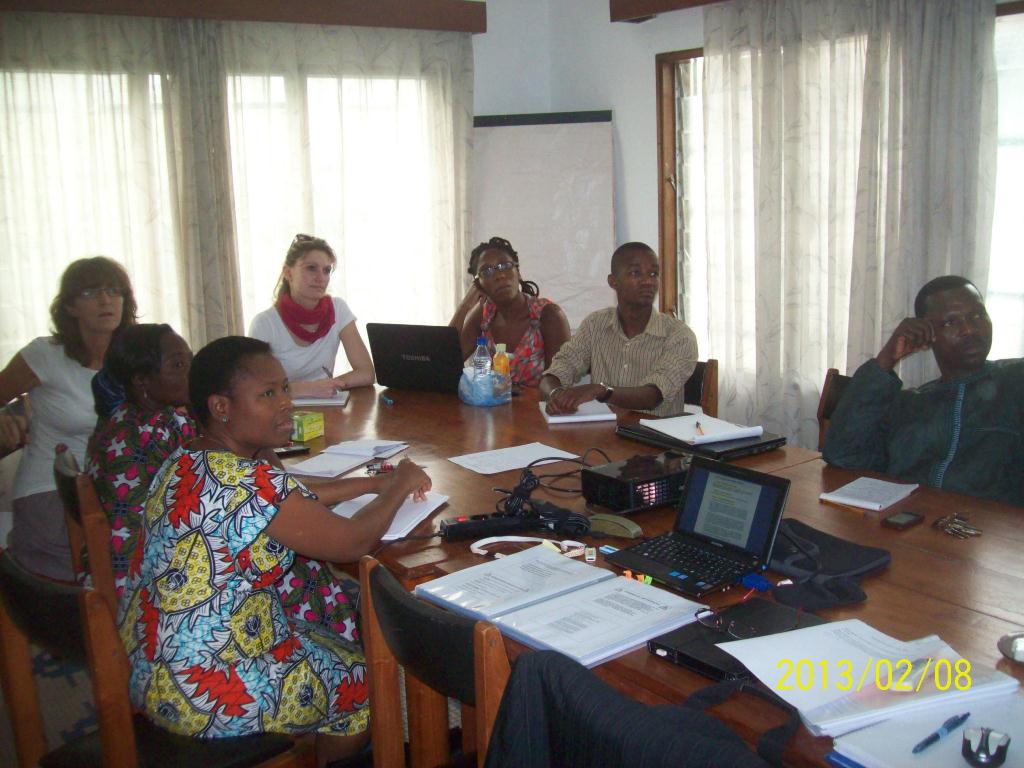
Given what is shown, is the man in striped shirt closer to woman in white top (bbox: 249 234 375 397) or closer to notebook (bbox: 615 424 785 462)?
notebook (bbox: 615 424 785 462)

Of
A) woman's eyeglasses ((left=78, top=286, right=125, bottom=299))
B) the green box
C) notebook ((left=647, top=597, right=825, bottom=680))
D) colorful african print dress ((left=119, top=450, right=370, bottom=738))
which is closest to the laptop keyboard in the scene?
notebook ((left=647, top=597, right=825, bottom=680))

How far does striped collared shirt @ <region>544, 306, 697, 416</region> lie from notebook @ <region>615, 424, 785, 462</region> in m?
0.68

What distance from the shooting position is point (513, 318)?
13.4ft

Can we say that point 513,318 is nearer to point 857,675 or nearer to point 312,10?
point 312,10

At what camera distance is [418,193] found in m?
5.13

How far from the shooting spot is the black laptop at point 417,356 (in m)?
3.48

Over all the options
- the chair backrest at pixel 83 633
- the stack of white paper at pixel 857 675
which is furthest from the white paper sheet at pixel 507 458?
the stack of white paper at pixel 857 675

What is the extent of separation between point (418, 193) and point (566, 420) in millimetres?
2580

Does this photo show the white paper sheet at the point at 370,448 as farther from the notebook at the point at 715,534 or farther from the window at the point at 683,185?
the window at the point at 683,185

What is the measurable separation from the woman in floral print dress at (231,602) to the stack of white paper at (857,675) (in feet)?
2.78

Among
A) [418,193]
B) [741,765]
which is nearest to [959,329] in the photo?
[741,765]

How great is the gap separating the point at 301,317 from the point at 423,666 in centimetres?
258

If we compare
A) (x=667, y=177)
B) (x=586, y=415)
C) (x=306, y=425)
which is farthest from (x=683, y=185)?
(x=306, y=425)

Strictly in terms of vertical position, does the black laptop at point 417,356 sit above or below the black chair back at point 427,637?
above
